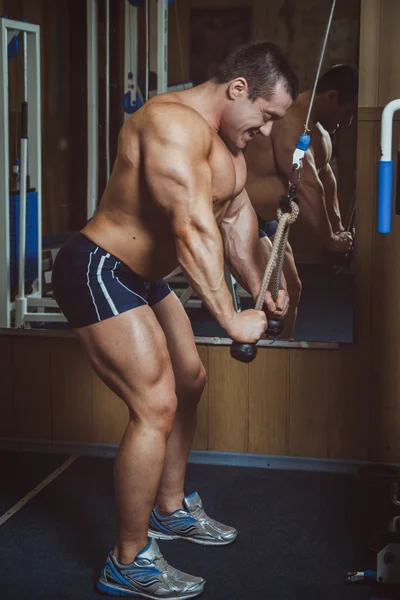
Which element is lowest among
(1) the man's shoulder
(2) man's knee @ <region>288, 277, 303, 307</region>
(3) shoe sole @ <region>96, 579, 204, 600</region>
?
(3) shoe sole @ <region>96, 579, 204, 600</region>

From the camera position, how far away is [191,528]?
2672 mm

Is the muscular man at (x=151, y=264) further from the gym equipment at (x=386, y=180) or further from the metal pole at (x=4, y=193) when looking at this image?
the metal pole at (x=4, y=193)

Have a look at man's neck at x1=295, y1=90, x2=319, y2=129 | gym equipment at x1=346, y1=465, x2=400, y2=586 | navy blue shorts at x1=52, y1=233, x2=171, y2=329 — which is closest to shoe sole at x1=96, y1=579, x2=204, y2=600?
gym equipment at x1=346, y1=465, x2=400, y2=586

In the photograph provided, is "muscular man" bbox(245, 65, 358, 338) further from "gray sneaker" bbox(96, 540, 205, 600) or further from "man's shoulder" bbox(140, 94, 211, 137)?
"gray sneaker" bbox(96, 540, 205, 600)

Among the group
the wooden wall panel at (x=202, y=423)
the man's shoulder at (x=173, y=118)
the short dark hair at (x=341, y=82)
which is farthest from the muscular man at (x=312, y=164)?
the man's shoulder at (x=173, y=118)

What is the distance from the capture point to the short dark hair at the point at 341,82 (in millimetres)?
2914

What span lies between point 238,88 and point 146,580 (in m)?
1.43

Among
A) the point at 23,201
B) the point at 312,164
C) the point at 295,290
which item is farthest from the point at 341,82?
the point at 23,201

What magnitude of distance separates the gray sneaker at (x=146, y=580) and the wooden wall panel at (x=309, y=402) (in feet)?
3.53

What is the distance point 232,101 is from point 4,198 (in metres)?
1.36

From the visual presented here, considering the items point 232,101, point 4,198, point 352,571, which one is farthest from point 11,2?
point 352,571

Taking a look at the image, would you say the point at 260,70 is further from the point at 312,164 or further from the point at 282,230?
the point at 312,164

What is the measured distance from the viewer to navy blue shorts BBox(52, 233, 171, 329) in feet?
7.39

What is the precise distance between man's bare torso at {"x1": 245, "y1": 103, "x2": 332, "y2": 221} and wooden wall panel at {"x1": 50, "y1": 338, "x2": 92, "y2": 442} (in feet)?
3.34
